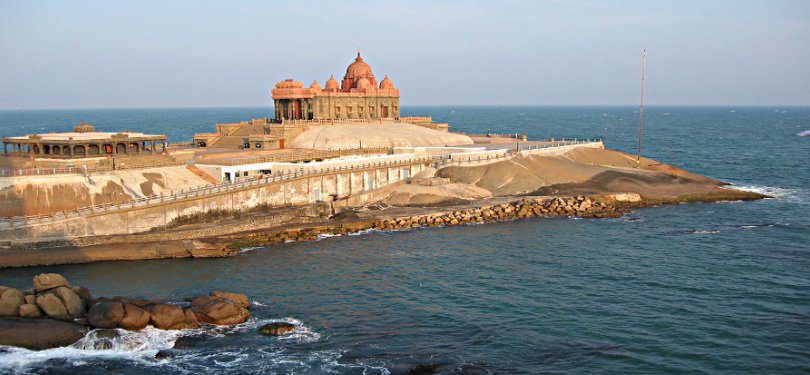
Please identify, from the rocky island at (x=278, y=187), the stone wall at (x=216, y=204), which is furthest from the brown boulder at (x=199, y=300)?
the stone wall at (x=216, y=204)

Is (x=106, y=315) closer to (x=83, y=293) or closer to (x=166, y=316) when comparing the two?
(x=166, y=316)

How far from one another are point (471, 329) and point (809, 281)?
24.8 metres

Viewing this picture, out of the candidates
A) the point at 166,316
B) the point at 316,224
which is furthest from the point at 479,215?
the point at 166,316

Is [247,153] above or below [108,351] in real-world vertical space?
above

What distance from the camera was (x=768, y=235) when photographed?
6131 cm

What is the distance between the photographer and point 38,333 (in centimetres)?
3731

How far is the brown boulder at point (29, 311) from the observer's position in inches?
1539

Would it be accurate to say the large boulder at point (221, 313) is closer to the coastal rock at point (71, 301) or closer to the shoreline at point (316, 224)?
the coastal rock at point (71, 301)

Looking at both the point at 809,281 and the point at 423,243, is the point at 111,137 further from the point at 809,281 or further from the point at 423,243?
the point at 809,281

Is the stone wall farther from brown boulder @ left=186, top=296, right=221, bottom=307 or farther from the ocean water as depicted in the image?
brown boulder @ left=186, top=296, right=221, bottom=307

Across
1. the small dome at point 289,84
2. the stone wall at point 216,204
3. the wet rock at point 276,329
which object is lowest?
the wet rock at point 276,329

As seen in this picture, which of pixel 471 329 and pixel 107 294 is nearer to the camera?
pixel 471 329

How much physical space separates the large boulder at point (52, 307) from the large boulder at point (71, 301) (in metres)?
0.31

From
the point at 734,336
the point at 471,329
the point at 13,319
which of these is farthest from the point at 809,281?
the point at 13,319
